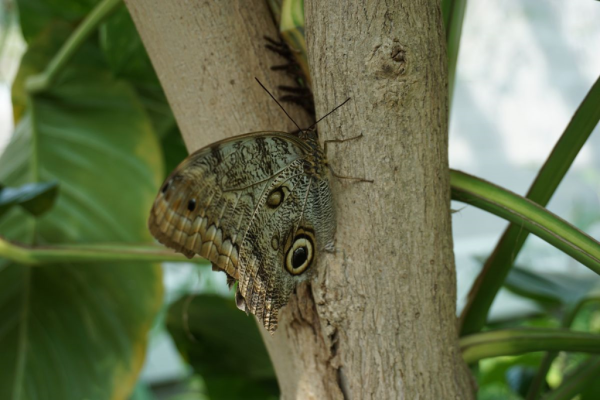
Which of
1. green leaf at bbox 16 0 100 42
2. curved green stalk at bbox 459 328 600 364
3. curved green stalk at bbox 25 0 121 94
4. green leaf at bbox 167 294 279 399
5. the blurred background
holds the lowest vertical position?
green leaf at bbox 167 294 279 399

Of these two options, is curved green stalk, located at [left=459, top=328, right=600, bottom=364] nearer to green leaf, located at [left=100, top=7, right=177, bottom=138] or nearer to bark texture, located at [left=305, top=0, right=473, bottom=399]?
bark texture, located at [left=305, top=0, right=473, bottom=399]

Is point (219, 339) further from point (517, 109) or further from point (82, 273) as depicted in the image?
point (517, 109)

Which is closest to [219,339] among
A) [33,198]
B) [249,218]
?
[33,198]

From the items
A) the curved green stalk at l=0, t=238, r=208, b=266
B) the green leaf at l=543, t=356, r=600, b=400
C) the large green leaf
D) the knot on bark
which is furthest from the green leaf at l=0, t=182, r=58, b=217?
the green leaf at l=543, t=356, r=600, b=400

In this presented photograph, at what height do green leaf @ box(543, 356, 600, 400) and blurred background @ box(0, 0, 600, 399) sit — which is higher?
blurred background @ box(0, 0, 600, 399)

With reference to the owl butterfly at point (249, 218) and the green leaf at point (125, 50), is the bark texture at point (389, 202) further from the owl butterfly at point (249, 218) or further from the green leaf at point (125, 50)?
the green leaf at point (125, 50)

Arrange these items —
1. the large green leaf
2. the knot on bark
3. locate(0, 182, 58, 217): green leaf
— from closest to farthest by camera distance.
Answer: the knot on bark
locate(0, 182, 58, 217): green leaf
the large green leaf

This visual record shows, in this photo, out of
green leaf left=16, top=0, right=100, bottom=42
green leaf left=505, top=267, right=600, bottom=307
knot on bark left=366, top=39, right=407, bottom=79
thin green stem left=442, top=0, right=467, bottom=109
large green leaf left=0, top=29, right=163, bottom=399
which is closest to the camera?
knot on bark left=366, top=39, right=407, bottom=79

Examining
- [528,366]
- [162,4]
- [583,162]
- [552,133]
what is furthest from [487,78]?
[162,4]
